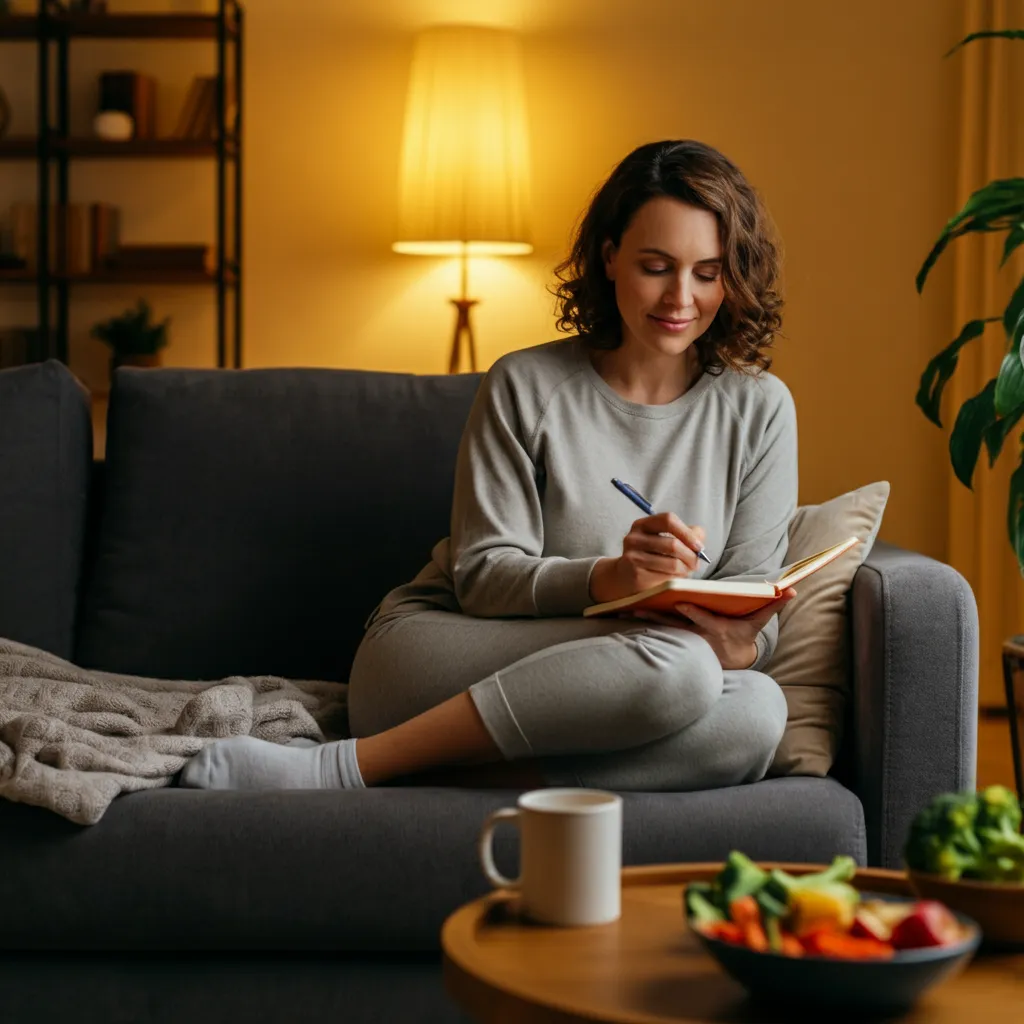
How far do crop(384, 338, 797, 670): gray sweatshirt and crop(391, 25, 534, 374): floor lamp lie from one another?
180 centimetres

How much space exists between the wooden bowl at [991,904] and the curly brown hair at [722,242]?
3.72 feet

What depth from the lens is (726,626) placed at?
A: 5.50 ft

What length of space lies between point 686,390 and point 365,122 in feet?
7.70

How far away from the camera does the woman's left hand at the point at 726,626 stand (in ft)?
5.41

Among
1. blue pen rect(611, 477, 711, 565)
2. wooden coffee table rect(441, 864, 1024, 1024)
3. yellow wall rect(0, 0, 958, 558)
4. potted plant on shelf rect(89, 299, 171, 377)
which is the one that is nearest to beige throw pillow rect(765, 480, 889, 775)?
A: blue pen rect(611, 477, 711, 565)

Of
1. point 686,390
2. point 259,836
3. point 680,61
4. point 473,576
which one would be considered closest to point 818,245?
point 680,61

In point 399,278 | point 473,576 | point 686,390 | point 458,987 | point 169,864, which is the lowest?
point 169,864

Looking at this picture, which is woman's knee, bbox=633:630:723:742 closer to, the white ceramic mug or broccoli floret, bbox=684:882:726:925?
the white ceramic mug

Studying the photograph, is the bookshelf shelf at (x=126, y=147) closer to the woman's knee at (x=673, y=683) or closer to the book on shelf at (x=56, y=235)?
the book on shelf at (x=56, y=235)

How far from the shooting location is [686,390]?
197 centimetres

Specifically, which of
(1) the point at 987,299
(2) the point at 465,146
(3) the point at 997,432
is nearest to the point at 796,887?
(3) the point at 997,432

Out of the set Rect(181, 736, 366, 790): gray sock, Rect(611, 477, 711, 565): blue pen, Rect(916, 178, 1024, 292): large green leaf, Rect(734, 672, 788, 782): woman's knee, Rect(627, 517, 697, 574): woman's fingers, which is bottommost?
Rect(181, 736, 366, 790): gray sock

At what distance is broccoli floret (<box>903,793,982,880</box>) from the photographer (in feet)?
2.99

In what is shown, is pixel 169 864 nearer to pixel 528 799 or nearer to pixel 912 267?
pixel 528 799
